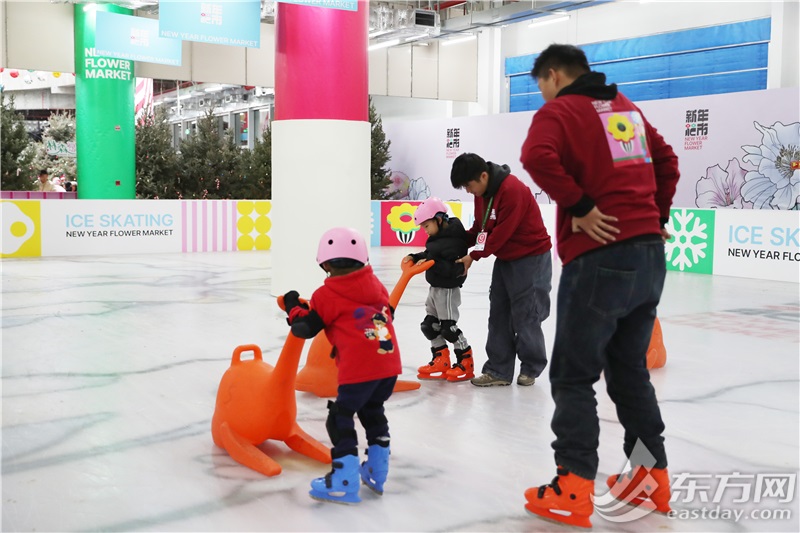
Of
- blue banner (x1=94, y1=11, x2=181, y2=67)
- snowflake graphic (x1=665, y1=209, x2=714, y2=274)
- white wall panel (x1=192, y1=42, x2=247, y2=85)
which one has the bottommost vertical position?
snowflake graphic (x1=665, y1=209, x2=714, y2=274)

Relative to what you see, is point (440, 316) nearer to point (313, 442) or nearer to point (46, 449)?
point (313, 442)

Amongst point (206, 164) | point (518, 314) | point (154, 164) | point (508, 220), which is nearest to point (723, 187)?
point (206, 164)

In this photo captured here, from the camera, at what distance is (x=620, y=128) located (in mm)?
2754

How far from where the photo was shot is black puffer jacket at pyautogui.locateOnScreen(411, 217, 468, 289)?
4832 mm

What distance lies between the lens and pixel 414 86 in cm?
2108

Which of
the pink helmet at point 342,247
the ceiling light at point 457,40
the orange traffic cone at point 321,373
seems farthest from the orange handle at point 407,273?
the ceiling light at point 457,40

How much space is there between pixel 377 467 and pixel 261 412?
62 cm

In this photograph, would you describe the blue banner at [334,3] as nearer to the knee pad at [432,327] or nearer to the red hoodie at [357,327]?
the knee pad at [432,327]

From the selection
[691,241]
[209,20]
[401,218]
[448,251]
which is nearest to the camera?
[448,251]

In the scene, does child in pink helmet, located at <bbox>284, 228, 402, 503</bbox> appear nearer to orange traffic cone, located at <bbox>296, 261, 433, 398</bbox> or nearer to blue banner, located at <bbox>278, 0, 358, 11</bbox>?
orange traffic cone, located at <bbox>296, 261, 433, 398</bbox>

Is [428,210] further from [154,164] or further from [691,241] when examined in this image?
[154,164]

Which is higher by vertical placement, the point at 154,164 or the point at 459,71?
the point at 459,71

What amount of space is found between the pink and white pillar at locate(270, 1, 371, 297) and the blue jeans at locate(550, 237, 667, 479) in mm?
5237

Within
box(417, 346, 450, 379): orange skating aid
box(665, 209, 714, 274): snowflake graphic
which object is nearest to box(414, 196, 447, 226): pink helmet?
box(417, 346, 450, 379): orange skating aid
